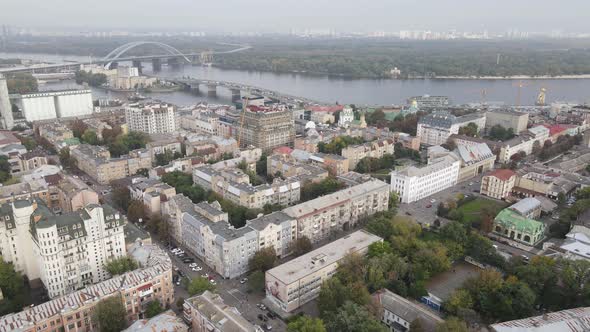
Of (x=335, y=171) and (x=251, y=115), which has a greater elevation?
→ (x=251, y=115)

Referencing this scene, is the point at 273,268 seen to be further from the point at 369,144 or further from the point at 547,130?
the point at 547,130

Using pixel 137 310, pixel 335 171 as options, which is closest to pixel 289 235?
pixel 137 310

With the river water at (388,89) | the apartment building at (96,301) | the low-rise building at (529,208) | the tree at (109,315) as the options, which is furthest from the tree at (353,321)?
the river water at (388,89)

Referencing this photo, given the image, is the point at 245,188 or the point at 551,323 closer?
the point at 551,323

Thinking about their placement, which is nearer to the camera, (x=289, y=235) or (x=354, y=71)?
(x=289, y=235)

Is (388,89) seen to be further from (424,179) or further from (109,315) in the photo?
(109,315)

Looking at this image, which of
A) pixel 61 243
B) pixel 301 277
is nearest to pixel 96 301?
pixel 61 243
